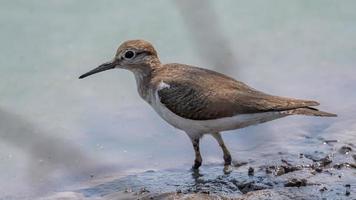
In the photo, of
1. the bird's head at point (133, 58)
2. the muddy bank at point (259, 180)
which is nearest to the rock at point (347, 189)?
the muddy bank at point (259, 180)

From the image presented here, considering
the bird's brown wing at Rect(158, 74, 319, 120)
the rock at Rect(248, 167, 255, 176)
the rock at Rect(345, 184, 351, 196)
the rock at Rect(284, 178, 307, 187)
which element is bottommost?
the rock at Rect(345, 184, 351, 196)

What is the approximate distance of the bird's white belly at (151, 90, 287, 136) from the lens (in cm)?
758

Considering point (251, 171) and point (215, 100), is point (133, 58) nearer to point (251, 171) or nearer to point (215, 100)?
point (215, 100)

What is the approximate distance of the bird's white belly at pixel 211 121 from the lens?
7578 millimetres

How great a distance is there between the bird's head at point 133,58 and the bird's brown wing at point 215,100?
440 mm

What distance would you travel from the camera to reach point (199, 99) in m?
7.79

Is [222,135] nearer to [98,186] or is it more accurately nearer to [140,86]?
[140,86]

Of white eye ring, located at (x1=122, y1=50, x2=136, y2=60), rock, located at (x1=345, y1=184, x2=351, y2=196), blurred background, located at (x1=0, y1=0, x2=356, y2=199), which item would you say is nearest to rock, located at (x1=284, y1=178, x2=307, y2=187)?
rock, located at (x1=345, y1=184, x2=351, y2=196)

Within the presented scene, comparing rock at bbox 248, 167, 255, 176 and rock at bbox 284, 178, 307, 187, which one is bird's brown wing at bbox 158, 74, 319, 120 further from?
rock at bbox 284, 178, 307, 187

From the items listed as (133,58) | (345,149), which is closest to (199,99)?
(133,58)

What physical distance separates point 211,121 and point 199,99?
0.23 m

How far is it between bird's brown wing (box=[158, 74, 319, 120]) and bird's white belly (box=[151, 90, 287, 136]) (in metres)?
0.04

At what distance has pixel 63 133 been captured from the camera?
28.3 feet

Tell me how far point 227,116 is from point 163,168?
0.85 m
